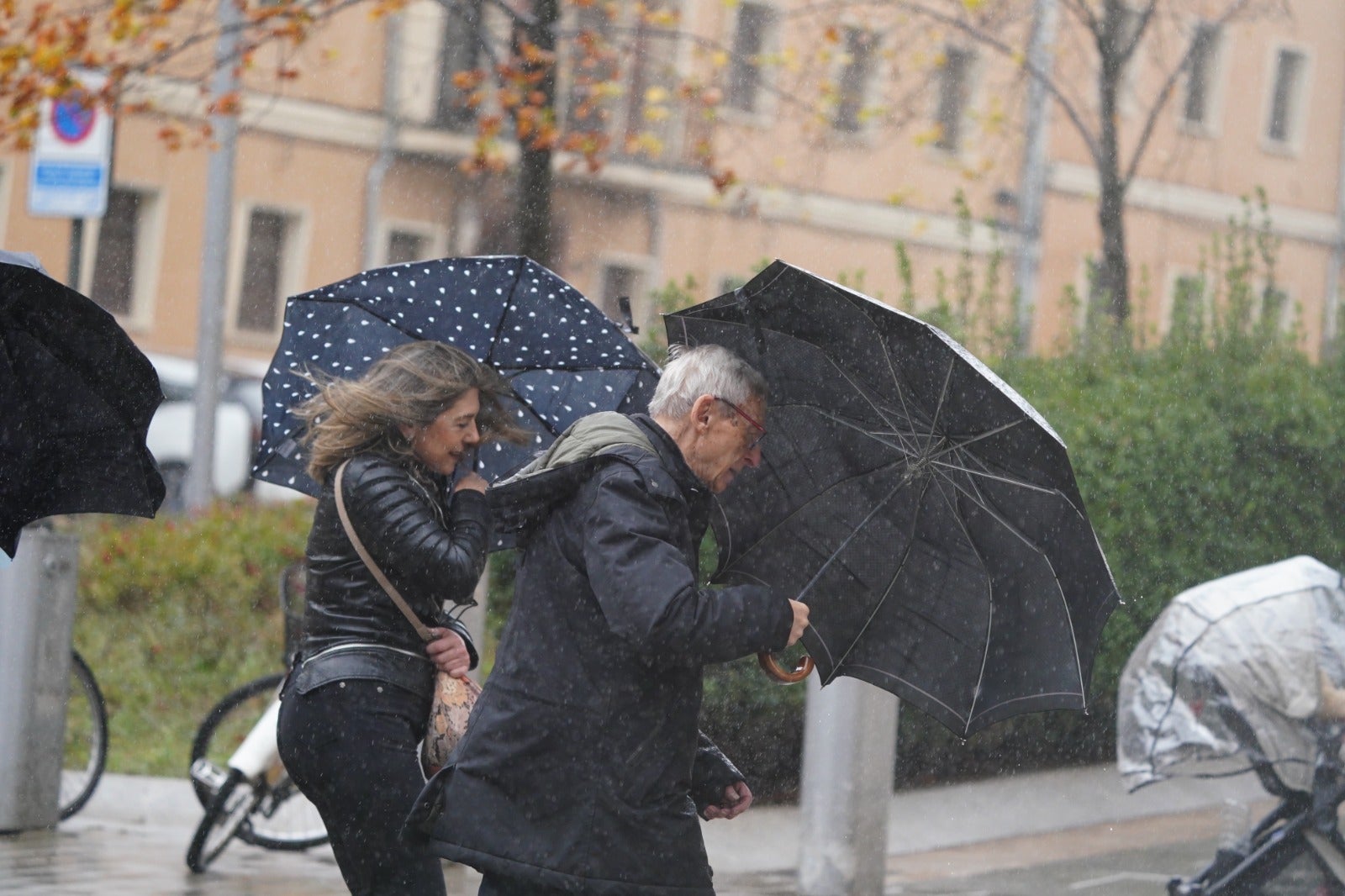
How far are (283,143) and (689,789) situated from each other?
1136 inches

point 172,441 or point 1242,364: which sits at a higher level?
point 1242,364

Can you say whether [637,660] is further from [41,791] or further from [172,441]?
[172,441]

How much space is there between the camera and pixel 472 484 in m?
4.54

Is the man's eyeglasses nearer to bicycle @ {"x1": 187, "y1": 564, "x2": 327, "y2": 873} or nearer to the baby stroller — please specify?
the baby stroller

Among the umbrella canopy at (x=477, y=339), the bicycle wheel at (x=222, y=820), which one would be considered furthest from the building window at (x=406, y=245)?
the umbrella canopy at (x=477, y=339)

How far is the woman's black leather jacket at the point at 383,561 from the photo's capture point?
4312mm

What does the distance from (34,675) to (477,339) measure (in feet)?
10.2

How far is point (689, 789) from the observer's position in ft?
12.4

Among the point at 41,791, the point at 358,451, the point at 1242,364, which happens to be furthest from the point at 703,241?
the point at 358,451

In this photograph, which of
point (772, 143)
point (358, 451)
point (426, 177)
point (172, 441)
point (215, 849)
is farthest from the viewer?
point (426, 177)

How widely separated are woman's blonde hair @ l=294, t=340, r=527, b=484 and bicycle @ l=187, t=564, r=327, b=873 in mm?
2596

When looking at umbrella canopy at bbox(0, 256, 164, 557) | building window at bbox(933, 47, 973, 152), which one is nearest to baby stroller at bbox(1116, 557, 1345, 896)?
umbrella canopy at bbox(0, 256, 164, 557)

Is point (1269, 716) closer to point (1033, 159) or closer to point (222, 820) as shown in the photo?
point (222, 820)

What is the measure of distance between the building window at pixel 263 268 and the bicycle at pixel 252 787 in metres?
24.7
